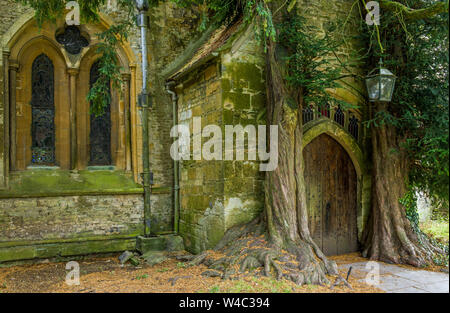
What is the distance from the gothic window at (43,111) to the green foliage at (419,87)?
6400 millimetres

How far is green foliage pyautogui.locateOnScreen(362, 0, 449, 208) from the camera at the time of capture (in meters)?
6.67

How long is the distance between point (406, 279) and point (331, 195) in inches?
90.9

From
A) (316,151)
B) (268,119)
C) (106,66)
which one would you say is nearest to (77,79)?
(106,66)

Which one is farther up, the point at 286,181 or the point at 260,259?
the point at 286,181

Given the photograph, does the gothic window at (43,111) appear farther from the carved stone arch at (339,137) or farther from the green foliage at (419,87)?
the green foliage at (419,87)

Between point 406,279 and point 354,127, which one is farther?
point 354,127

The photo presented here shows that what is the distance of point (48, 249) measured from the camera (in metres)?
7.60

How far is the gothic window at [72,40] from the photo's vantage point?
27.2ft

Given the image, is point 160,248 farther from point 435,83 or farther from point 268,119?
point 435,83

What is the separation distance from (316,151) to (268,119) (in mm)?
1428

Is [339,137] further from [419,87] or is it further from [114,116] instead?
[114,116]

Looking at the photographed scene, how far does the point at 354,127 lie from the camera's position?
7906 mm

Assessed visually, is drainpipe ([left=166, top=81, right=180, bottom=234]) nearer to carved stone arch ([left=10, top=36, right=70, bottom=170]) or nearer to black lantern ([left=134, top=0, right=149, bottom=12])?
black lantern ([left=134, top=0, right=149, bottom=12])

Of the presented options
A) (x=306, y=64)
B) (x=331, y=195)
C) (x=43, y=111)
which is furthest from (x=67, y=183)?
(x=331, y=195)
